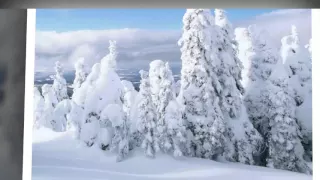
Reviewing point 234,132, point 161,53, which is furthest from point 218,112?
point 161,53

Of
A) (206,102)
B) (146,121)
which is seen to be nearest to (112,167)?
(146,121)

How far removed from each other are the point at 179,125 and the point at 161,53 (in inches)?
20.4

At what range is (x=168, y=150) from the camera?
103 inches

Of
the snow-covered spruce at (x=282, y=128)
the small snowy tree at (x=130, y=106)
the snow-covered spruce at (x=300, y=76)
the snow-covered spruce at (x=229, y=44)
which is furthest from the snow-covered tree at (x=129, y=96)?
the snow-covered spruce at (x=300, y=76)

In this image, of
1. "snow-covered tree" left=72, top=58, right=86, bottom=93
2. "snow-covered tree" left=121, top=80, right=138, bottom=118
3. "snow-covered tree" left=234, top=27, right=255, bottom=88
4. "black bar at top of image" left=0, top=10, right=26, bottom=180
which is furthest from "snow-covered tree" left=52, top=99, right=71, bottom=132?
Answer: "snow-covered tree" left=234, top=27, right=255, bottom=88

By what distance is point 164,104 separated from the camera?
2.64 m

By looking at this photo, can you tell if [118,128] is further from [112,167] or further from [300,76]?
[300,76]

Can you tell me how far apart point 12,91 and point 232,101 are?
1.52 meters

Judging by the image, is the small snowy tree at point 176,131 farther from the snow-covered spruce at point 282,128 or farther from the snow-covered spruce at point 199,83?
the snow-covered spruce at point 282,128

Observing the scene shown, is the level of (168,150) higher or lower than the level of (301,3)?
lower

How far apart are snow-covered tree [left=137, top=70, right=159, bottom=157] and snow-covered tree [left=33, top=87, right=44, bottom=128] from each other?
711 mm

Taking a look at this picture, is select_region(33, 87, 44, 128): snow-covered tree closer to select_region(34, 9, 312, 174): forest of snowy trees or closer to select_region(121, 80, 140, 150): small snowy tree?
select_region(34, 9, 312, 174): forest of snowy trees

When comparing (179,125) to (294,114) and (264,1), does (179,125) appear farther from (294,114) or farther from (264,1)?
(264,1)

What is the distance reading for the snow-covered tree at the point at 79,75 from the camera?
268cm
